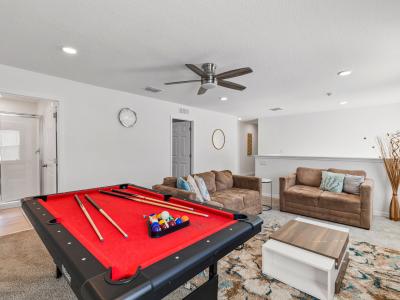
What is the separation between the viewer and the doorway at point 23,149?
430 centimetres

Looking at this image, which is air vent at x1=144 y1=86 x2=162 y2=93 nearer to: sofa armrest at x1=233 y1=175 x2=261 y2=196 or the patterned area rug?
sofa armrest at x1=233 y1=175 x2=261 y2=196

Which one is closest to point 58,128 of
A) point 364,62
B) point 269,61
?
point 269,61

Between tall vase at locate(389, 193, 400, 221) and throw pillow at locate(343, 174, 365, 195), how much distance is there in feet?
2.12

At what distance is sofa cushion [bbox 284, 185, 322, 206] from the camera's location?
12.0 feet

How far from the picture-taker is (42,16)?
1730mm

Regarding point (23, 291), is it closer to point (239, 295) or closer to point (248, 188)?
point (239, 295)

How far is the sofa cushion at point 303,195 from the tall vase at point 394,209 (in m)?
1.17

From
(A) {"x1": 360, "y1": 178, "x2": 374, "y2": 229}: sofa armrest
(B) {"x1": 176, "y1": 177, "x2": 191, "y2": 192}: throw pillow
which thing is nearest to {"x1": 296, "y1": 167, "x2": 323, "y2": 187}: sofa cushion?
(A) {"x1": 360, "y1": 178, "x2": 374, "y2": 229}: sofa armrest

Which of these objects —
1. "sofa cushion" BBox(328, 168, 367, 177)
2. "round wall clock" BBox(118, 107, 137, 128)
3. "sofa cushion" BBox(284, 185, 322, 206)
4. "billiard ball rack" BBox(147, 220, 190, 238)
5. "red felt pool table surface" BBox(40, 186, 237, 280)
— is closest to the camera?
"red felt pool table surface" BBox(40, 186, 237, 280)

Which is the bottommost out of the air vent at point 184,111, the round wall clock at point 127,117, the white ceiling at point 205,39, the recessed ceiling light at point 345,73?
the round wall clock at point 127,117

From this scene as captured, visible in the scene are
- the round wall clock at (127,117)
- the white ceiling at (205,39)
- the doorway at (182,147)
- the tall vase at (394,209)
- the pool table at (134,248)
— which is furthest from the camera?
the doorway at (182,147)

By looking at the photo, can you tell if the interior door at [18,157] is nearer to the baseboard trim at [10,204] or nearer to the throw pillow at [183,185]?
the baseboard trim at [10,204]

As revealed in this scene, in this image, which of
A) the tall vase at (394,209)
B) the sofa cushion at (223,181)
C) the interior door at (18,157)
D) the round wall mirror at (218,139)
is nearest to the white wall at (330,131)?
the round wall mirror at (218,139)

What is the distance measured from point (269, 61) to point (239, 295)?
2549 mm
